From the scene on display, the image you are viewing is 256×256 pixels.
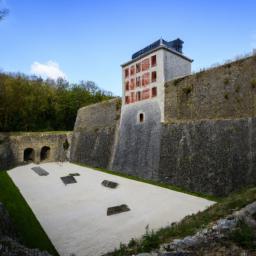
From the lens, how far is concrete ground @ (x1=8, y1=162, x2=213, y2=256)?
11.4m

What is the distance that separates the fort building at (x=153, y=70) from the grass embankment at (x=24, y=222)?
39.6 feet

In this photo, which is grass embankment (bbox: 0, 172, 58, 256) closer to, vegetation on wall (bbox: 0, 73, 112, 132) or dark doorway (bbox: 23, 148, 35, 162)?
dark doorway (bbox: 23, 148, 35, 162)

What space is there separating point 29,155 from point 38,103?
12269mm

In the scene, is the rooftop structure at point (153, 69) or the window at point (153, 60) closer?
the rooftop structure at point (153, 69)

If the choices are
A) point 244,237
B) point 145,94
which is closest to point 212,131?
point 145,94

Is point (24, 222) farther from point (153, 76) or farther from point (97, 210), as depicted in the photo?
point (153, 76)

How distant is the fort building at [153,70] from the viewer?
2302cm

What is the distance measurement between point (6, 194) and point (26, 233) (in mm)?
7209

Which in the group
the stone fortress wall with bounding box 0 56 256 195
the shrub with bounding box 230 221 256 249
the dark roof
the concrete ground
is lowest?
the concrete ground

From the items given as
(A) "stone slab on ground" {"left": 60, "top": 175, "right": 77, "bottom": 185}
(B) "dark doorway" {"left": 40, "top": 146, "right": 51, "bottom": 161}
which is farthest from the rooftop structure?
(B) "dark doorway" {"left": 40, "top": 146, "right": 51, "bottom": 161}

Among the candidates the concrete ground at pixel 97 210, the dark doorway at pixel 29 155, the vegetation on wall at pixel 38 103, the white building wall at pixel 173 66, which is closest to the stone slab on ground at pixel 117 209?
the concrete ground at pixel 97 210

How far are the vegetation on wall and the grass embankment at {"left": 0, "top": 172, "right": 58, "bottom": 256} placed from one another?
2524cm

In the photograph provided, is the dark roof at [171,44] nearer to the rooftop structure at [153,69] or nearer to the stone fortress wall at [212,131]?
the rooftop structure at [153,69]

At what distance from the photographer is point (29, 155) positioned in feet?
122
